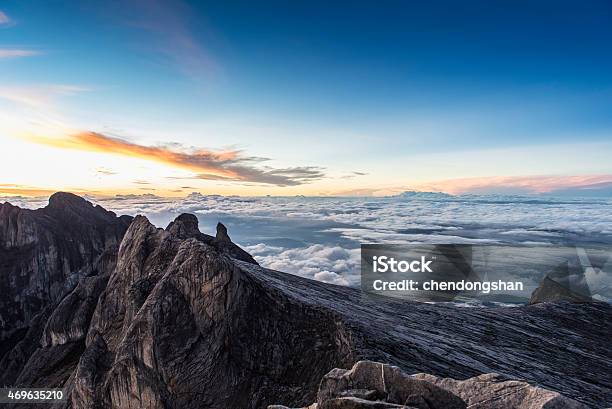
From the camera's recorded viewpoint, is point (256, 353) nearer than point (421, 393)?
No

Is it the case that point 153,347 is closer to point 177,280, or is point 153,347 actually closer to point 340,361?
point 177,280

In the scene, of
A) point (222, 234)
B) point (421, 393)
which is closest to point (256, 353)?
point (421, 393)

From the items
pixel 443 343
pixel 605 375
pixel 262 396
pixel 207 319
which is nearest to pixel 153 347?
pixel 207 319

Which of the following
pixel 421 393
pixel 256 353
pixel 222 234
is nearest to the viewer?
pixel 421 393

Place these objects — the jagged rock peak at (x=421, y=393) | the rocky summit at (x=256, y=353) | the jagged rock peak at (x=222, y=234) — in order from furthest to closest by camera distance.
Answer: the jagged rock peak at (x=222, y=234)
the rocky summit at (x=256, y=353)
the jagged rock peak at (x=421, y=393)

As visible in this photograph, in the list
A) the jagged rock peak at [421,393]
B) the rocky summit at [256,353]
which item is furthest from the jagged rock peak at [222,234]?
the jagged rock peak at [421,393]

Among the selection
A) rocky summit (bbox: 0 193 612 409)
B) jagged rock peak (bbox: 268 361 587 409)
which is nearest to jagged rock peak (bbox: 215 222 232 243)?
rocky summit (bbox: 0 193 612 409)

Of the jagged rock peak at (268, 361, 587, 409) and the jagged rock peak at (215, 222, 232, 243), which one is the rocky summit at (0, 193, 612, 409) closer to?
the jagged rock peak at (268, 361, 587, 409)

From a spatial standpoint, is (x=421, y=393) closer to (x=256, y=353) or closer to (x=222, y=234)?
(x=256, y=353)

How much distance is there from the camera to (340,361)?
30266 mm

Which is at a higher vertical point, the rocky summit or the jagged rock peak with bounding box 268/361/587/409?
the jagged rock peak with bounding box 268/361/587/409

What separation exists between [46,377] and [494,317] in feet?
278

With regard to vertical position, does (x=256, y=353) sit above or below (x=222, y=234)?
above

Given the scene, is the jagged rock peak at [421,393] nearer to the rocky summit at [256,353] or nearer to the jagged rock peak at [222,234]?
the rocky summit at [256,353]
